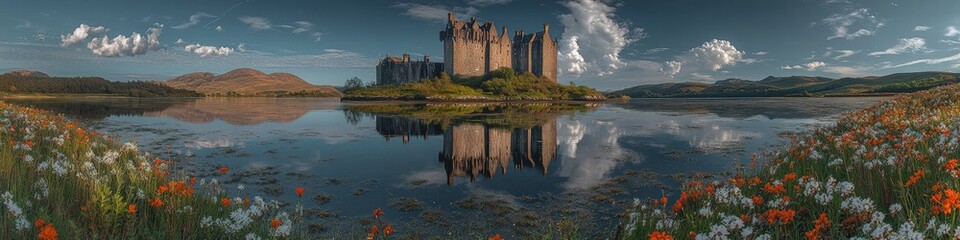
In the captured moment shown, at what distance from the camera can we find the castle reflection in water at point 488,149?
1409 centimetres

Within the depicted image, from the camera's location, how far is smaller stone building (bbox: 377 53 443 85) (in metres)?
141

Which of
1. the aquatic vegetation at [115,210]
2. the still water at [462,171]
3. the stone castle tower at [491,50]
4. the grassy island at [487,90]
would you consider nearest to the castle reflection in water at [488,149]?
the still water at [462,171]

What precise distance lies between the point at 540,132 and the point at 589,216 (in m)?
16.7

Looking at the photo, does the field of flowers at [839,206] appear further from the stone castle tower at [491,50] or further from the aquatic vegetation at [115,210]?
the stone castle tower at [491,50]

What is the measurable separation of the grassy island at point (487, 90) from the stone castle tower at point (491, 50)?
3.89m

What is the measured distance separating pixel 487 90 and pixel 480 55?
53.9ft

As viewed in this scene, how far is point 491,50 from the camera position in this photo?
449ft

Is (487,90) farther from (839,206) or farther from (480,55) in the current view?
(839,206)

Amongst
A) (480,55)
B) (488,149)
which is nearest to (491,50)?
(480,55)

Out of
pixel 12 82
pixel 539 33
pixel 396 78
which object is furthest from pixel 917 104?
pixel 12 82

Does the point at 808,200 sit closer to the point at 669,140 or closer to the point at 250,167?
the point at 250,167

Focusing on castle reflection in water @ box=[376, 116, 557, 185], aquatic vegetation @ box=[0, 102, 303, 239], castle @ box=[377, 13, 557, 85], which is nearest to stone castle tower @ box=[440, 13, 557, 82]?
castle @ box=[377, 13, 557, 85]

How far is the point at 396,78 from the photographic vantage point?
14925 centimetres

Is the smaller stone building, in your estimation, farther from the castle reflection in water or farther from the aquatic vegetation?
the aquatic vegetation
